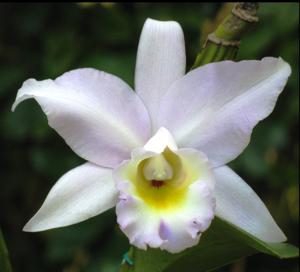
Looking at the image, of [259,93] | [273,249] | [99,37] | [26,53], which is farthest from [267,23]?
[273,249]

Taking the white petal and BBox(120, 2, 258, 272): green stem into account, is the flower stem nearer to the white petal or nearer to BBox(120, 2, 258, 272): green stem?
BBox(120, 2, 258, 272): green stem

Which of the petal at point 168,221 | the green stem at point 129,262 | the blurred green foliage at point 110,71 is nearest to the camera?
the petal at point 168,221

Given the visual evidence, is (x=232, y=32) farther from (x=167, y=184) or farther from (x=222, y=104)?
(x=167, y=184)

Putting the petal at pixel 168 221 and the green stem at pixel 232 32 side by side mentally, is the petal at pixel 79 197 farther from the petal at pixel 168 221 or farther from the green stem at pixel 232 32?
the green stem at pixel 232 32

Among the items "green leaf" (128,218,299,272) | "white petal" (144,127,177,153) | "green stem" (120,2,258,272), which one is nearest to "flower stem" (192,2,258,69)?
"green stem" (120,2,258,272)

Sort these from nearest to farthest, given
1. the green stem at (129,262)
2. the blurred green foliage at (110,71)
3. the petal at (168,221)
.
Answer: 1. the petal at (168,221)
2. the green stem at (129,262)
3. the blurred green foliage at (110,71)

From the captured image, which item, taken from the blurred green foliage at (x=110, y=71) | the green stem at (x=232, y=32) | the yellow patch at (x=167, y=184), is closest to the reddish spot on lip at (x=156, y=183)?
the yellow patch at (x=167, y=184)

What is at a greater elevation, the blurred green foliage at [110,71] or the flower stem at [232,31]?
the flower stem at [232,31]

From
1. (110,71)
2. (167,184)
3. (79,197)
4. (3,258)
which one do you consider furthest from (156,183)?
(110,71)
